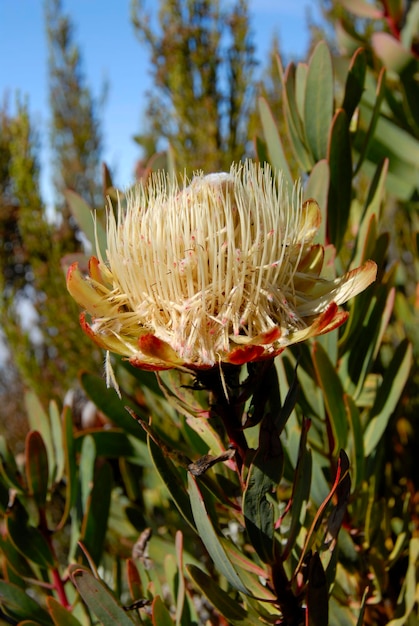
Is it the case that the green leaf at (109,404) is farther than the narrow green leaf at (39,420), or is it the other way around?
the narrow green leaf at (39,420)

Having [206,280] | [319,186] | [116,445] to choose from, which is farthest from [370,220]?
[116,445]

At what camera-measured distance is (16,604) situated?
813mm

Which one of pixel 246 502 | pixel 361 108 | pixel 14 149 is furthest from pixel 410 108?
pixel 14 149

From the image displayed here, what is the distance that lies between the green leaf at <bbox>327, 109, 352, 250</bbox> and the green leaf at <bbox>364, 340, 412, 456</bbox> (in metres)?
0.19

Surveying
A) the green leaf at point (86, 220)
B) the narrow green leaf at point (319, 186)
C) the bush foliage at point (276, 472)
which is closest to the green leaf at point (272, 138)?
the bush foliage at point (276, 472)

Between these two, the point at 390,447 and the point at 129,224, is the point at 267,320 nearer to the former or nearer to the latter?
the point at 129,224

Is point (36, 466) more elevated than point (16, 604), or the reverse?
point (36, 466)

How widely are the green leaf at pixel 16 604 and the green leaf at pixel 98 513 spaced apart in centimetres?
11

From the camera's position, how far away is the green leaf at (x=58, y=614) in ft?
2.28

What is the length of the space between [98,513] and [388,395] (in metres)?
0.48

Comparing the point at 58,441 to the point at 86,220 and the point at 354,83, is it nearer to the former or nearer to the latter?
the point at 86,220

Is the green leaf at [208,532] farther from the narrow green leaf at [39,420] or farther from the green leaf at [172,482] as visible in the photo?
the narrow green leaf at [39,420]

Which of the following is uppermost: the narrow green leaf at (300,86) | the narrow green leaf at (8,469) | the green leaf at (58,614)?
the narrow green leaf at (300,86)

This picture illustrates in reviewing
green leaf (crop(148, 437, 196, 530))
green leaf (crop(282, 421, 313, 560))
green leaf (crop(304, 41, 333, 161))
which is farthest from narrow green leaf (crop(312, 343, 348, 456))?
green leaf (crop(304, 41, 333, 161))
